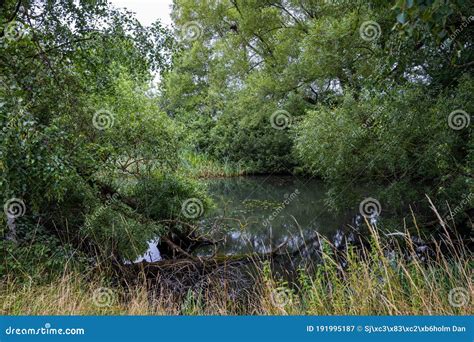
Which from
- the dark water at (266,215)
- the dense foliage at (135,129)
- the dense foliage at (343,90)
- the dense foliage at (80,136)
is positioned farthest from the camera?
the dark water at (266,215)

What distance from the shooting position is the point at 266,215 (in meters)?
11.6

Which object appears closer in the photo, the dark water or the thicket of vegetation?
the thicket of vegetation

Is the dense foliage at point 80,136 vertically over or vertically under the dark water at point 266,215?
over

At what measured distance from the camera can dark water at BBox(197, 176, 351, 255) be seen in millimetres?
8266

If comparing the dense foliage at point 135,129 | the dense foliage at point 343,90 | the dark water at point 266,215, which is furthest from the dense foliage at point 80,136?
the dark water at point 266,215

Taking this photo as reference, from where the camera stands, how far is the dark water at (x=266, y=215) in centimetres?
827

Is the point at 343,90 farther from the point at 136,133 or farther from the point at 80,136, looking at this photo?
the point at 80,136

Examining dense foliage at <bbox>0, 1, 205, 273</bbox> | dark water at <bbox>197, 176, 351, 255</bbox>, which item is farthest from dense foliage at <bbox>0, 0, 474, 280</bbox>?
dark water at <bbox>197, 176, 351, 255</bbox>

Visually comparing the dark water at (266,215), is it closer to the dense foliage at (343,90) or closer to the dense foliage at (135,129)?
the dense foliage at (135,129)

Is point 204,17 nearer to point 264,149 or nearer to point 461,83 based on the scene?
point 264,149

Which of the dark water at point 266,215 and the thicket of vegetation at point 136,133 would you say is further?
the dark water at point 266,215

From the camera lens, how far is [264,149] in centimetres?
2031

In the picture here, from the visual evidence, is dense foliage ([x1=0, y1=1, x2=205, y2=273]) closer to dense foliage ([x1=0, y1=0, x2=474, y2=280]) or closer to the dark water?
dense foliage ([x1=0, y1=0, x2=474, y2=280])

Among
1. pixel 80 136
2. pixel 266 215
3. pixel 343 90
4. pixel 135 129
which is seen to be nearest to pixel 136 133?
pixel 135 129
